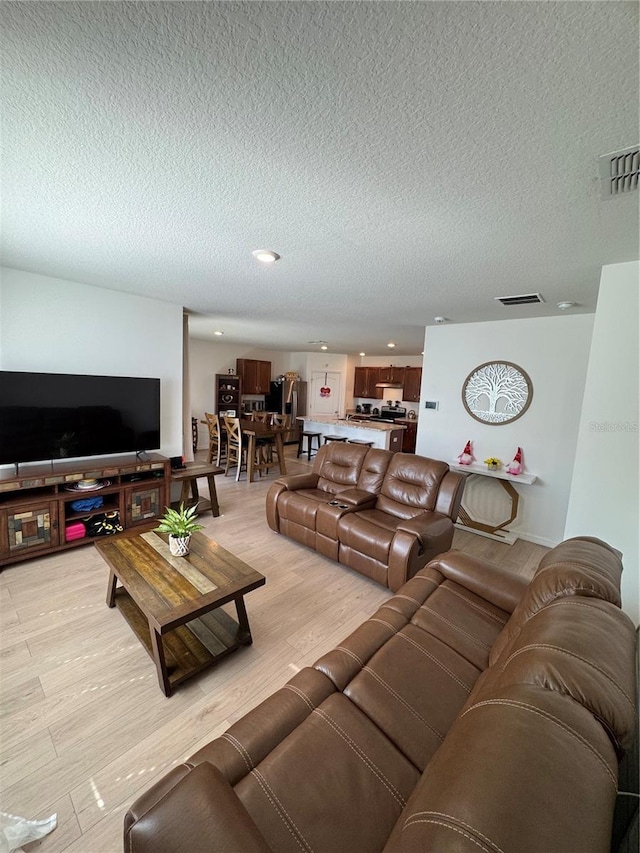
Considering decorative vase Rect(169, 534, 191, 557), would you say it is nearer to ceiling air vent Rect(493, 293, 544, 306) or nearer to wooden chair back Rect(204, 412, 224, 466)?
ceiling air vent Rect(493, 293, 544, 306)

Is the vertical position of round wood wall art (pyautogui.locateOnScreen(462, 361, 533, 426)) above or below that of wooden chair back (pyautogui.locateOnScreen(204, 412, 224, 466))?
above

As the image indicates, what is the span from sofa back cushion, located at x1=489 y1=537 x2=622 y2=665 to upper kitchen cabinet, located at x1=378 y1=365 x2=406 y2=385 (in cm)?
719

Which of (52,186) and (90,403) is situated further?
(90,403)

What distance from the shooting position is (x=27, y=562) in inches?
107

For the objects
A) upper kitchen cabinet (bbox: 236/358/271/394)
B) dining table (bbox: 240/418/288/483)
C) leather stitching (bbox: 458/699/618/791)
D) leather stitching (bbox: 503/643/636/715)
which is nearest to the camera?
leather stitching (bbox: 458/699/618/791)

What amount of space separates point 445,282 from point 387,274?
1.62 feet

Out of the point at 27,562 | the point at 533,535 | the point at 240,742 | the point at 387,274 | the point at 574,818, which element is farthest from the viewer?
the point at 533,535

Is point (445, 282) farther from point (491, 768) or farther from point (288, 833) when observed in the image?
point (288, 833)

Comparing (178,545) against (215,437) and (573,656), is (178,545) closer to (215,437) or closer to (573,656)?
(573,656)

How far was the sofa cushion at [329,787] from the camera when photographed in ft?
2.70

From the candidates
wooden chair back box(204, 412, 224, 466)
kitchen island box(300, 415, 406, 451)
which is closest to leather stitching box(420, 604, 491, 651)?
kitchen island box(300, 415, 406, 451)

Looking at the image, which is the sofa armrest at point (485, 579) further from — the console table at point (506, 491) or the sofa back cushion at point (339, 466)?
the console table at point (506, 491)

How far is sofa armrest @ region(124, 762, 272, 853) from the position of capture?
27.3 inches

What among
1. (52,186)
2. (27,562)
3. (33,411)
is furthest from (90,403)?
(52,186)
